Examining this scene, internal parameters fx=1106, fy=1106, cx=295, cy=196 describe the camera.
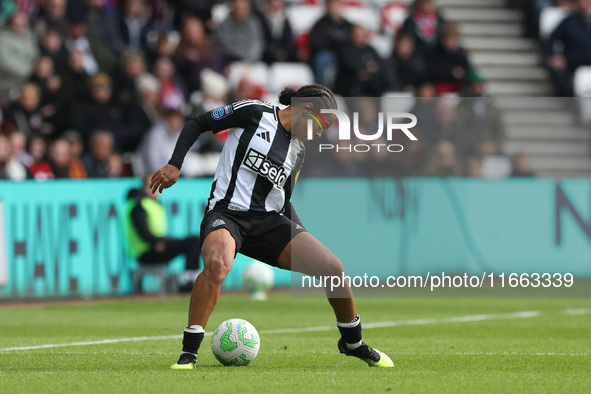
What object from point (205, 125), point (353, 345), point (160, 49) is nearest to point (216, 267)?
point (205, 125)

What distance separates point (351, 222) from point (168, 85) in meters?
5.93

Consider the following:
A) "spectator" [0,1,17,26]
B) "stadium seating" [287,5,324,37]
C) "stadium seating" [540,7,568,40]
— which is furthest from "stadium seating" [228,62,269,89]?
"stadium seating" [540,7,568,40]

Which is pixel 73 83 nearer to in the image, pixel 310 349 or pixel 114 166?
pixel 114 166

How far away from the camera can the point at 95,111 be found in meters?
16.5

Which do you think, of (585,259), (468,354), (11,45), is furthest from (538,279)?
(11,45)

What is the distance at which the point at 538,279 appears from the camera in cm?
1140

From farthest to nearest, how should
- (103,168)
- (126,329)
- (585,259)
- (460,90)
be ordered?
(460,90) → (103,168) → (585,259) → (126,329)

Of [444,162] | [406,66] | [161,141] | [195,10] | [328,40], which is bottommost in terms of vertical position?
[444,162]

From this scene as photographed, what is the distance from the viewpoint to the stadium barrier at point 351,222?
13625 millimetres

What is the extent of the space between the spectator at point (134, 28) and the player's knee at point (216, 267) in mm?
11197

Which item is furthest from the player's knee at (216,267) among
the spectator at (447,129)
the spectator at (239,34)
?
the spectator at (239,34)

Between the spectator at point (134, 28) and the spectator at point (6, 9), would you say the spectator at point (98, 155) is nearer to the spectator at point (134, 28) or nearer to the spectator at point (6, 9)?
the spectator at point (134, 28)

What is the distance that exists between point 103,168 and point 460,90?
713 centimetres

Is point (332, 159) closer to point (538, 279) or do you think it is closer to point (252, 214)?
point (538, 279)
